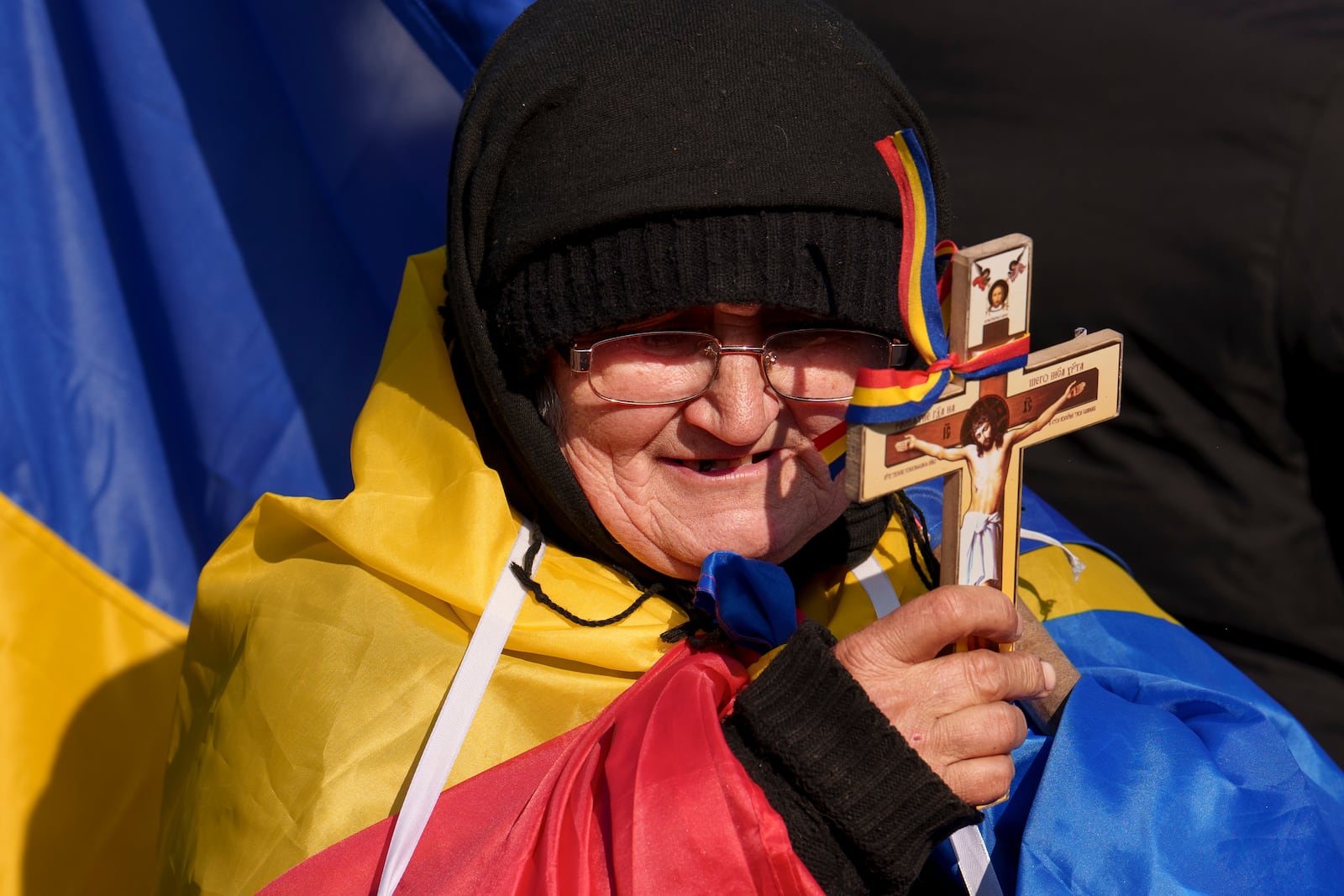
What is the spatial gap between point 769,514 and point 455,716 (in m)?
0.47

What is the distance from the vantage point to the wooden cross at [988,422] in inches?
47.2

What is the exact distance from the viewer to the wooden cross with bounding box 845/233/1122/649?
120 cm

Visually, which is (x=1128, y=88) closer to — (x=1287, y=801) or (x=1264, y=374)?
(x=1264, y=374)

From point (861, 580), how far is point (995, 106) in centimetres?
144

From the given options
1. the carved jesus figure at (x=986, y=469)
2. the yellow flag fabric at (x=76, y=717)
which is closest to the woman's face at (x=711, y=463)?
the carved jesus figure at (x=986, y=469)

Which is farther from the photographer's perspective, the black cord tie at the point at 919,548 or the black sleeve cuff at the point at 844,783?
the black cord tie at the point at 919,548

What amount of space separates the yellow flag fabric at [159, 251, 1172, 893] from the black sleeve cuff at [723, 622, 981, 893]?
1.16 ft

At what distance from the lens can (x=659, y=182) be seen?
1.44 m

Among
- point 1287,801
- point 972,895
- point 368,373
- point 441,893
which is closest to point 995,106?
point 368,373

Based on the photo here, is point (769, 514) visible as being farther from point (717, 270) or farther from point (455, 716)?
point (455, 716)

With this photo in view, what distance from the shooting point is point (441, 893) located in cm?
129

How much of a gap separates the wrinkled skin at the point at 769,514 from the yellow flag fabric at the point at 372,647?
0.13 m

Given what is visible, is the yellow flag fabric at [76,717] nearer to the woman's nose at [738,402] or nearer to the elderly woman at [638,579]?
the elderly woman at [638,579]

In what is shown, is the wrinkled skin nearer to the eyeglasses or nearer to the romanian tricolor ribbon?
the eyeglasses
